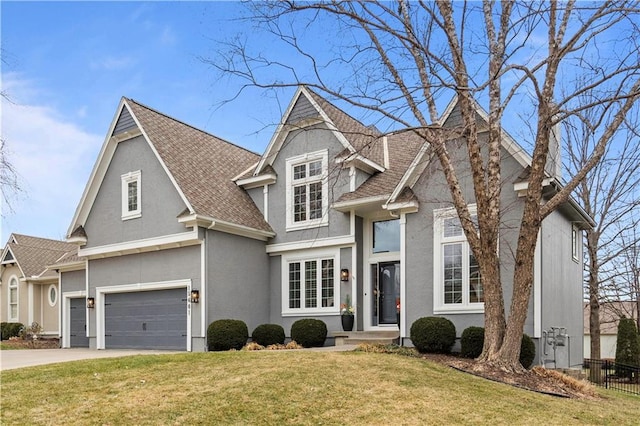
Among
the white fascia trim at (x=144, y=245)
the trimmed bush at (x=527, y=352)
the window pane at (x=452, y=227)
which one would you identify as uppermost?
the window pane at (x=452, y=227)

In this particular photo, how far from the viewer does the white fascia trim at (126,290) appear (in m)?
16.8

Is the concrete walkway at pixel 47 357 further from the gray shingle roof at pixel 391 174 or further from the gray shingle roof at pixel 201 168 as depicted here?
the gray shingle roof at pixel 201 168

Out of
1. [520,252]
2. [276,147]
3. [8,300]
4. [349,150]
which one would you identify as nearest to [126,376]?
[520,252]

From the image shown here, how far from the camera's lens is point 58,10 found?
12.3 metres

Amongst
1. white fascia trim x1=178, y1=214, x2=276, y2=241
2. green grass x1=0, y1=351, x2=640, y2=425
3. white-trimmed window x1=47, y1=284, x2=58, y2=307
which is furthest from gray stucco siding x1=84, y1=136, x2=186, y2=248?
white-trimmed window x1=47, y1=284, x2=58, y2=307

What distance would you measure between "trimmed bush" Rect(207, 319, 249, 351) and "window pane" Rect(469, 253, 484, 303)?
642 centimetres

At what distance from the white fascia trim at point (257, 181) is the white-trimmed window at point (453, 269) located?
5.99 meters

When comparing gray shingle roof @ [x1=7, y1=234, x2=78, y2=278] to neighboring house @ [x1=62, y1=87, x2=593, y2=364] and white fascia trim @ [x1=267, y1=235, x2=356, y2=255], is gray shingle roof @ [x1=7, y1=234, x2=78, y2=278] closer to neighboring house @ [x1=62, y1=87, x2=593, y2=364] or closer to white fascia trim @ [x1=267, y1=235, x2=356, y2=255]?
neighboring house @ [x1=62, y1=87, x2=593, y2=364]

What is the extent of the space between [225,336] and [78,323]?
31.2ft

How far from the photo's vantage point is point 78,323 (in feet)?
73.5

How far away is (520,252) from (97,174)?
14.4 m

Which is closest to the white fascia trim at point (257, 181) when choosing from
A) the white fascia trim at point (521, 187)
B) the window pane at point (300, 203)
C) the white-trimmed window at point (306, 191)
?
the white-trimmed window at point (306, 191)

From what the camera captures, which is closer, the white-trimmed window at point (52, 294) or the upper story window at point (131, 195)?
the upper story window at point (131, 195)

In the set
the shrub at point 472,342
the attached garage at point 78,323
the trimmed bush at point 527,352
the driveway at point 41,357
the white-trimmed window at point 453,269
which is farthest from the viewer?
the attached garage at point 78,323
